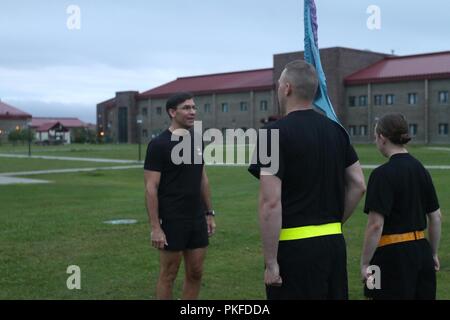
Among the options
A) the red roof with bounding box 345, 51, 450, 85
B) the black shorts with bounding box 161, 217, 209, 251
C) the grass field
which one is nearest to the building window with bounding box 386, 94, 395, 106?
the red roof with bounding box 345, 51, 450, 85

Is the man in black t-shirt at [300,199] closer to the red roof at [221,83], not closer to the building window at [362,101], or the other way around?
the building window at [362,101]

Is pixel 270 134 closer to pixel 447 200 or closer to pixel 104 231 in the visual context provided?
pixel 104 231

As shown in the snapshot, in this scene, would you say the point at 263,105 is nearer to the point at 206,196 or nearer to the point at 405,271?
the point at 206,196

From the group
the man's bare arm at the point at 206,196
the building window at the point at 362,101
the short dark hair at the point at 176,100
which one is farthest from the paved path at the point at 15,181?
the building window at the point at 362,101

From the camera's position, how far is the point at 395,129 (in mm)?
4145

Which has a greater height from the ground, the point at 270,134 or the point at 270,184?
the point at 270,134

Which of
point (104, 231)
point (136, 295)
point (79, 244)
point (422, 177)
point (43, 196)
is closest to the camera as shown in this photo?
point (422, 177)

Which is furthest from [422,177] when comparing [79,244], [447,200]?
[447,200]

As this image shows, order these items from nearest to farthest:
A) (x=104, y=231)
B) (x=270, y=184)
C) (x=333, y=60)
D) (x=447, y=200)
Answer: (x=270, y=184), (x=104, y=231), (x=447, y=200), (x=333, y=60)

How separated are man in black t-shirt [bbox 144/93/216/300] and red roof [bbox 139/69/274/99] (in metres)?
68.4

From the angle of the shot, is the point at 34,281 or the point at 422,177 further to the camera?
the point at 34,281

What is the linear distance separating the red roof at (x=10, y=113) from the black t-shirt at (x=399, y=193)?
10134 cm

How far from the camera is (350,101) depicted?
2653 inches
